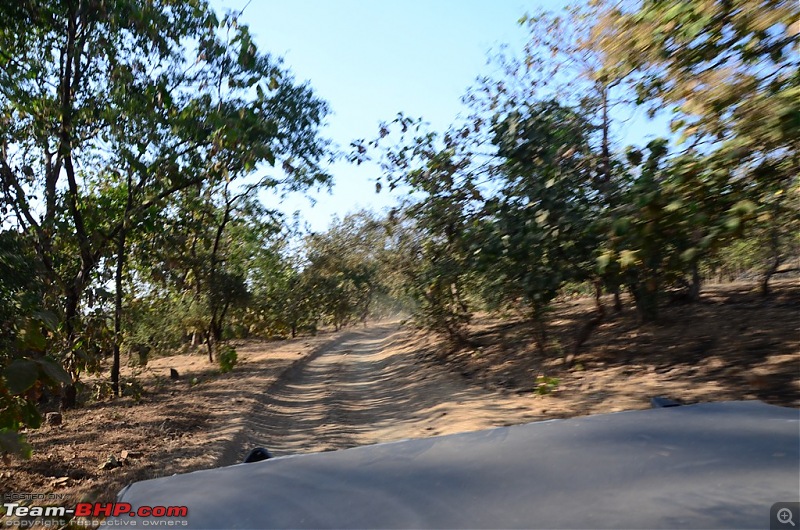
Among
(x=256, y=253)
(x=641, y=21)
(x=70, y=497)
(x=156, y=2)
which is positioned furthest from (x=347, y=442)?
(x=256, y=253)

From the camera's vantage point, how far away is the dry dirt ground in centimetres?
743

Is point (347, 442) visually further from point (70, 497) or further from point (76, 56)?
point (76, 56)

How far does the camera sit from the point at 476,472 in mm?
2387

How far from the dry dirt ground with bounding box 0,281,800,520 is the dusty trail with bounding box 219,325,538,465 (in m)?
0.04

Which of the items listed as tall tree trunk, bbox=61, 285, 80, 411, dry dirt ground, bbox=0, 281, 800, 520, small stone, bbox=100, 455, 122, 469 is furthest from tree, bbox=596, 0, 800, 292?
tall tree trunk, bbox=61, 285, 80, 411

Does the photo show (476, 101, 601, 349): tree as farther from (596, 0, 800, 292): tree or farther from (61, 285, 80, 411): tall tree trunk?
(61, 285, 80, 411): tall tree trunk

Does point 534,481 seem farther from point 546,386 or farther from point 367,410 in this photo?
point 367,410

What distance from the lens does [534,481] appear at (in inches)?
88.0

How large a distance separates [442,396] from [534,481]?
9.68 m

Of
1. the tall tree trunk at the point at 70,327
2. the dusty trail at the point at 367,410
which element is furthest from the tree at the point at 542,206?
the tall tree trunk at the point at 70,327

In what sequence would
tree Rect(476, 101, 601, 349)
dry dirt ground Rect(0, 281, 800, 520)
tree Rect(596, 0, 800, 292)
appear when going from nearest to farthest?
tree Rect(596, 0, 800, 292)
dry dirt ground Rect(0, 281, 800, 520)
tree Rect(476, 101, 601, 349)

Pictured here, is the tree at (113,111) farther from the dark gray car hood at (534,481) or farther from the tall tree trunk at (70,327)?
the dark gray car hood at (534,481)

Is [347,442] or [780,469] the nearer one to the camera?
[780,469]

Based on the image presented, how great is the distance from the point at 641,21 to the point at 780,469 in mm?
5599
